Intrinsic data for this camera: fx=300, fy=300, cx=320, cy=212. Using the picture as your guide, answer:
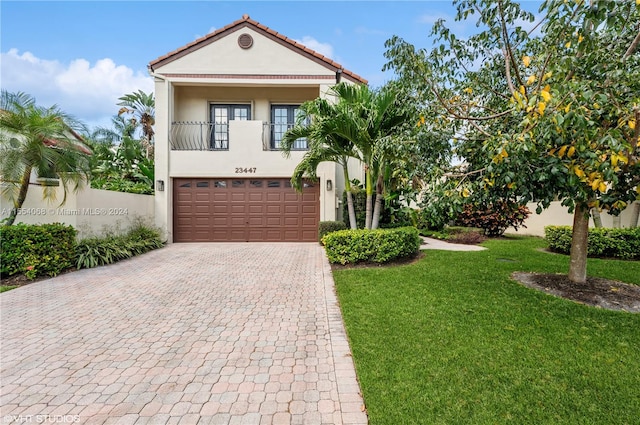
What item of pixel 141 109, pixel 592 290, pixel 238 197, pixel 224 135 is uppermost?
pixel 141 109

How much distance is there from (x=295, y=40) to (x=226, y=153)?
528cm

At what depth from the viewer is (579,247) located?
18.9 feet

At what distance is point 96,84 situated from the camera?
639 inches

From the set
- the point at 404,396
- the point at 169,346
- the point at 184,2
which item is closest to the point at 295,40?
the point at 184,2

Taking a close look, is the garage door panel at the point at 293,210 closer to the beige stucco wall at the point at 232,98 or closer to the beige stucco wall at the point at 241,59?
the beige stucco wall at the point at 232,98

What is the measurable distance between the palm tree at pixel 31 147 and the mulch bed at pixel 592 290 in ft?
35.6

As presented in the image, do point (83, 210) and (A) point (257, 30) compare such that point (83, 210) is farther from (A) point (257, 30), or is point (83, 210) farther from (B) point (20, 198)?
(A) point (257, 30)

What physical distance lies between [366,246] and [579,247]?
422cm

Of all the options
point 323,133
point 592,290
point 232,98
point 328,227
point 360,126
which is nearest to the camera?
point 592,290

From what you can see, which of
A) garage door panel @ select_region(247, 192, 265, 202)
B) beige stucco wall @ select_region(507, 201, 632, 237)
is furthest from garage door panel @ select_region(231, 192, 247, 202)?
beige stucco wall @ select_region(507, 201, 632, 237)

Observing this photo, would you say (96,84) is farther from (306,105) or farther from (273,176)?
(306,105)

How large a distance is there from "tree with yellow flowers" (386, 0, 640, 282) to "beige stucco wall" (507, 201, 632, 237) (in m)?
6.71

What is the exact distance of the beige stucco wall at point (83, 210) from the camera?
7.53 m

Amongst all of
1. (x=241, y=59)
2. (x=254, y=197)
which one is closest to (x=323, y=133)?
(x=254, y=197)
